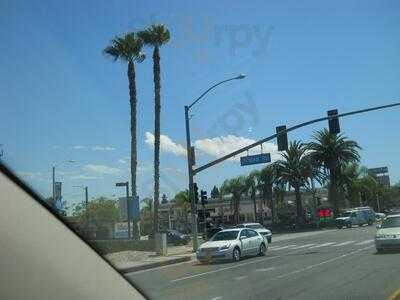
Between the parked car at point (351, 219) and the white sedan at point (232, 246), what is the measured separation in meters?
38.9

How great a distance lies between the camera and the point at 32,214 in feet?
13.0

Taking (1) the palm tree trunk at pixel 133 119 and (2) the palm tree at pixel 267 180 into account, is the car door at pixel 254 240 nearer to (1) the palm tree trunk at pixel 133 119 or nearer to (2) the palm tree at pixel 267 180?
(1) the palm tree trunk at pixel 133 119

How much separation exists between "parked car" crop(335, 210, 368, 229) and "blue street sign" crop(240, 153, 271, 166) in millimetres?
31227

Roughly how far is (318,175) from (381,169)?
234ft

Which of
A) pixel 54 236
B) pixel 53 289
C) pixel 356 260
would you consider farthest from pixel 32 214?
pixel 356 260

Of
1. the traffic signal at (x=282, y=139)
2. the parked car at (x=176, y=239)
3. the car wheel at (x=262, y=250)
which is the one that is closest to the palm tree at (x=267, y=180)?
the parked car at (x=176, y=239)

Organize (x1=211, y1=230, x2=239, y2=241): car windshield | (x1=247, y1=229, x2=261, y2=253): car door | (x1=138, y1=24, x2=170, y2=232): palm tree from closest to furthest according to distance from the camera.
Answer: (x1=211, y1=230, x2=239, y2=241): car windshield → (x1=247, y1=229, x2=261, y2=253): car door → (x1=138, y1=24, x2=170, y2=232): palm tree

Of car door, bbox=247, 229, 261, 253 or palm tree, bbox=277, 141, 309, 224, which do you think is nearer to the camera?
car door, bbox=247, 229, 261, 253

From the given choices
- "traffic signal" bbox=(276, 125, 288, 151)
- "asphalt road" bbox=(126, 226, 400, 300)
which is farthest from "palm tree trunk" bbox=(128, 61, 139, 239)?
"asphalt road" bbox=(126, 226, 400, 300)

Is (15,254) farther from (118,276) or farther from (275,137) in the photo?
(275,137)

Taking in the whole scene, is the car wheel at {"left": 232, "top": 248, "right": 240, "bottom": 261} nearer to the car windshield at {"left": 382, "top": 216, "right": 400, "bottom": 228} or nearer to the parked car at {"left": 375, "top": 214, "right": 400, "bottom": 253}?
the parked car at {"left": 375, "top": 214, "right": 400, "bottom": 253}

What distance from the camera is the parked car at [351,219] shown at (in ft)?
212

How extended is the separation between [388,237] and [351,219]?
45.2 metres

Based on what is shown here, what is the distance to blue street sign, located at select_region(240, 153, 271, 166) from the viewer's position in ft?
117
